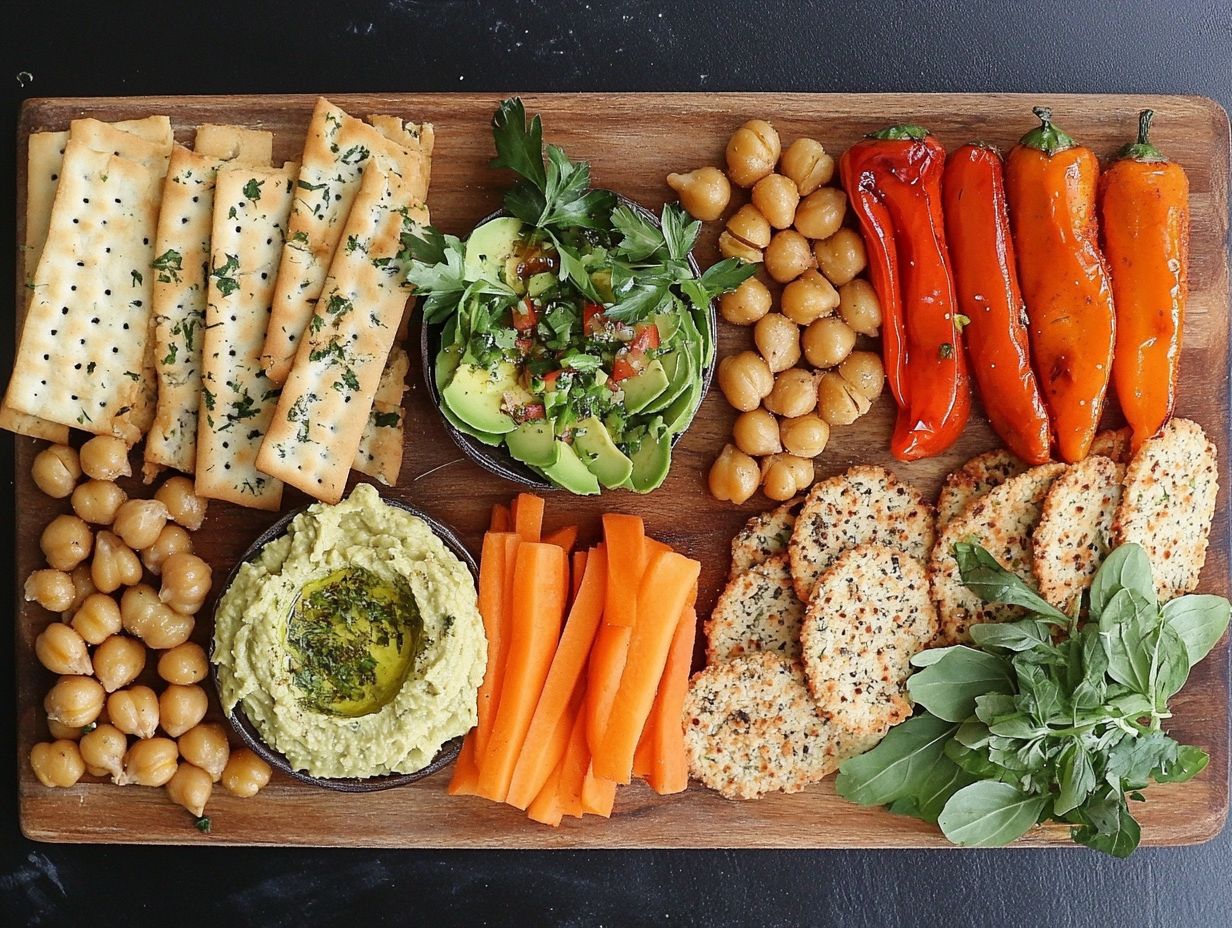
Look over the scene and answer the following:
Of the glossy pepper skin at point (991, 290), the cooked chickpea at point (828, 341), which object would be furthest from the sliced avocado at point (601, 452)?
the glossy pepper skin at point (991, 290)

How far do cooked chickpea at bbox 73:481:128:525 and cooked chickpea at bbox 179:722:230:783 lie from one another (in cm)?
60

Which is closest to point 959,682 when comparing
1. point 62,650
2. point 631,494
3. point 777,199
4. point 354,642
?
point 631,494

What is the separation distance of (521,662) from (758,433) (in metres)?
0.85

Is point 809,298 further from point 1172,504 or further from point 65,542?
point 65,542

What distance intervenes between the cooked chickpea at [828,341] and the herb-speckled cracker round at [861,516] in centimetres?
31

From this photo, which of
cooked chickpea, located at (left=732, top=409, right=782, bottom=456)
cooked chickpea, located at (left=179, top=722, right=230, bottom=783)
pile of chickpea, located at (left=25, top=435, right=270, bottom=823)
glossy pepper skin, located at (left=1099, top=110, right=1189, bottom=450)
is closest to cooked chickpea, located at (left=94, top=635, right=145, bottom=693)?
pile of chickpea, located at (left=25, top=435, right=270, bottom=823)

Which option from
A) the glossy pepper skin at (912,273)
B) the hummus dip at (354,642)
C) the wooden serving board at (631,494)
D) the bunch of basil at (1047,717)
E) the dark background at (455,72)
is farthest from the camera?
the dark background at (455,72)

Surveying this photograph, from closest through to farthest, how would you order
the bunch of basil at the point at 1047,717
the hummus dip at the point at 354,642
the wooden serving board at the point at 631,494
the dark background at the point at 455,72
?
the hummus dip at the point at 354,642 < the bunch of basil at the point at 1047,717 < the wooden serving board at the point at 631,494 < the dark background at the point at 455,72

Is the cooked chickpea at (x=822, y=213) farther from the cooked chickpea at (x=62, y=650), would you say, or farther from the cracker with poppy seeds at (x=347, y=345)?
the cooked chickpea at (x=62, y=650)

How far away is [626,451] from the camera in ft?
8.26

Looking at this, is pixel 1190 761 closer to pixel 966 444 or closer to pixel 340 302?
pixel 966 444

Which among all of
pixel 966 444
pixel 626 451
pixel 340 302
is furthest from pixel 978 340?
pixel 340 302

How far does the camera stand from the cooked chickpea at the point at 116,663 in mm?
2619

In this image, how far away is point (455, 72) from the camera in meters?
2.86
